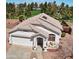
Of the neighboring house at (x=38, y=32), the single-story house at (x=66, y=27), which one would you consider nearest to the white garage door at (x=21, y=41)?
the neighboring house at (x=38, y=32)

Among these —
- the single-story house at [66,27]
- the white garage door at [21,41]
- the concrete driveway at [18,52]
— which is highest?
the single-story house at [66,27]

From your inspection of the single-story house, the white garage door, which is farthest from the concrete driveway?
the single-story house

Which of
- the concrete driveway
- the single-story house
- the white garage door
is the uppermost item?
the single-story house

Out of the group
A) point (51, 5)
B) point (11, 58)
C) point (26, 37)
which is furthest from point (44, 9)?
point (11, 58)

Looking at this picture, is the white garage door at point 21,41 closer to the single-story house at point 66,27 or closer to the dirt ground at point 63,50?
the dirt ground at point 63,50

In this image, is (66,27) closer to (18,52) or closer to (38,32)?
(38,32)

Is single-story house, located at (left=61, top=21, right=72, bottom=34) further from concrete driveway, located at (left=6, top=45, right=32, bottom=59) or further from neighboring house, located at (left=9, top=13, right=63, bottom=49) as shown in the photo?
concrete driveway, located at (left=6, top=45, right=32, bottom=59)

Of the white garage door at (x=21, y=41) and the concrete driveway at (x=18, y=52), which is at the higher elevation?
the white garage door at (x=21, y=41)
